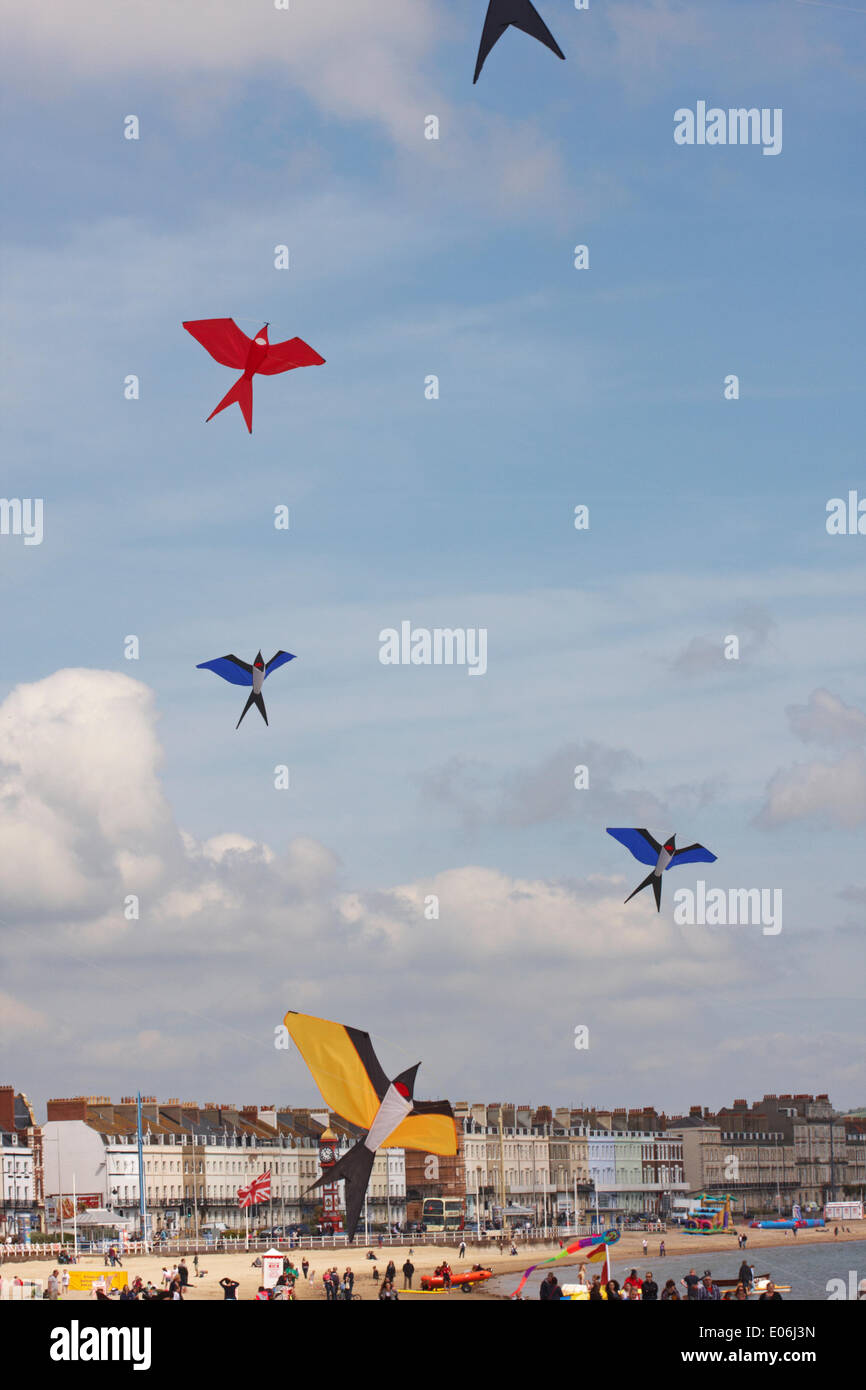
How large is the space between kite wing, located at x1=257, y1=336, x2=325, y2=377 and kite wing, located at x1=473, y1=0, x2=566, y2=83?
8919 mm

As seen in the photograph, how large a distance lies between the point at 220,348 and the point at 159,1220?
265 ft

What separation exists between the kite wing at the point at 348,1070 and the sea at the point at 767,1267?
2981cm

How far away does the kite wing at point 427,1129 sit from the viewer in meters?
33.6

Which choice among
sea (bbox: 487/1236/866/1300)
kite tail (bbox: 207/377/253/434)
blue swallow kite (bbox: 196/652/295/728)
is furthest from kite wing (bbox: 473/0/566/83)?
sea (bbox: 487/1236/866/1300)

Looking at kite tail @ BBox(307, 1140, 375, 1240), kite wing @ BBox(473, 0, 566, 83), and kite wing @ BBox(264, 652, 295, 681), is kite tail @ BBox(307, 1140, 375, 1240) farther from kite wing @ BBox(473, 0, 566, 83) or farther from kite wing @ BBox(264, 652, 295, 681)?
kite wing @ BBox(473, 0, 566, 83)

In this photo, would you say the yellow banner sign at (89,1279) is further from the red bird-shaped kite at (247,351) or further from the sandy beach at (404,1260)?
the red bird-shaped kite at (247,351)

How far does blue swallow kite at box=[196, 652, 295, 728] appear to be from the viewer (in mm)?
36531

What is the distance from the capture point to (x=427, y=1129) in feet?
111

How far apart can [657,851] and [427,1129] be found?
25.6 ft

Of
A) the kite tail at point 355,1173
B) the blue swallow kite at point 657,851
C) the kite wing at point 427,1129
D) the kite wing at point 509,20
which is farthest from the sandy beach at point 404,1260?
the kite wing at point 509,20

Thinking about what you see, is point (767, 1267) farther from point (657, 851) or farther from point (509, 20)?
point (509, 20)
